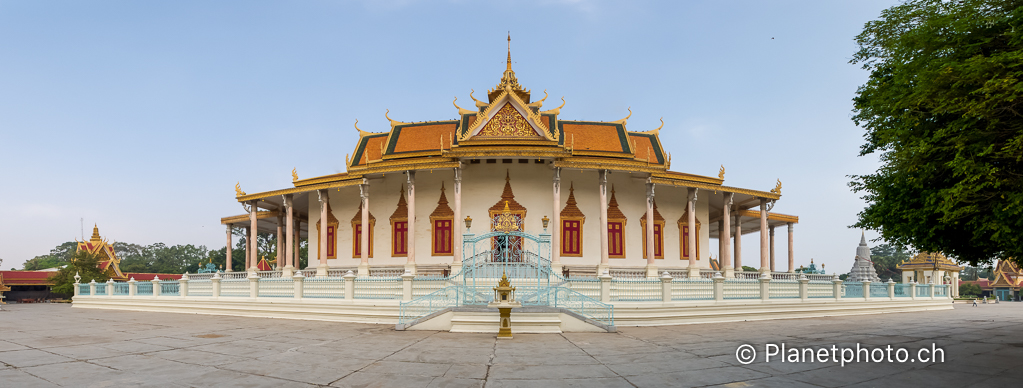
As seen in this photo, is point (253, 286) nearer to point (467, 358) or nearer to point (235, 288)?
point (235, 288)

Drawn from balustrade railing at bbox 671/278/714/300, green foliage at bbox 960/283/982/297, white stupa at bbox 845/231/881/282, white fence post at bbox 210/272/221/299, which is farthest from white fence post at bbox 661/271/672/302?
green foliage at bbox 960/283/982/297

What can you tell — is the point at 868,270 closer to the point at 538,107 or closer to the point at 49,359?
the point at 538,107

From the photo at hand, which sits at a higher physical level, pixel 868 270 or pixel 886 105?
pixel 886 105

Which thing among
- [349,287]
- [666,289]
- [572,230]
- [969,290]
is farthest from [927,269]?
[349,287]

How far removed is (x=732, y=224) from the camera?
1237 inches

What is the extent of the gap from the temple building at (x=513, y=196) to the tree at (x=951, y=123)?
12.1 metres

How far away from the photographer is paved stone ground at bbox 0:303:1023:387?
7051 millimetres

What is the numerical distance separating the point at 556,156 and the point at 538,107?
3903 mm

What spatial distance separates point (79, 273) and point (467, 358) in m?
35.0

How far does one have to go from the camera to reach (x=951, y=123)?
7.97 meters

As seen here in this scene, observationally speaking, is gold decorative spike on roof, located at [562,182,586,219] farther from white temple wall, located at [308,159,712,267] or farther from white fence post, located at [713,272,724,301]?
white fence post, located at [713,272,724,301]

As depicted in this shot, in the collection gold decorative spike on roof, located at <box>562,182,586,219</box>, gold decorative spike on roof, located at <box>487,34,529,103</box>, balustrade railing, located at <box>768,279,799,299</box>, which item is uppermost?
gold decorative spike on roof, located at <box>487,34,529,103</box>

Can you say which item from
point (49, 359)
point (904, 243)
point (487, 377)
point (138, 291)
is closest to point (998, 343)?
point (904, 243)

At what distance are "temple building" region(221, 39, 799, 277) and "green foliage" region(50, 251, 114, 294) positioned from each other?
51.3 feet
